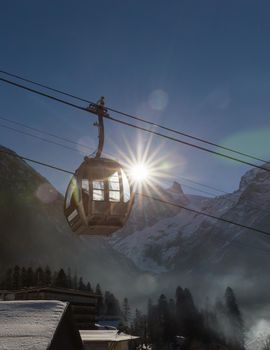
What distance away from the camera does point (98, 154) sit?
13242mm

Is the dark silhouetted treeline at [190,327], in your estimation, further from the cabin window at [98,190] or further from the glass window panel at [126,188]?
the cabin window at [98,190]

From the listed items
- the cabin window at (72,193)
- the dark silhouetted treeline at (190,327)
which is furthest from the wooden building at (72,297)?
the dark silhouetted treeline at (190,327)

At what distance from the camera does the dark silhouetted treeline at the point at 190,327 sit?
425 feet

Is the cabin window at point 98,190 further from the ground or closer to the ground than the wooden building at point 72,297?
closer to the ground

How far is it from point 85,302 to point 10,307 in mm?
56132

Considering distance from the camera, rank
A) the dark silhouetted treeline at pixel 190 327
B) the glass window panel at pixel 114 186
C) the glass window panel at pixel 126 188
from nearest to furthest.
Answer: the glass window panel at pixel 114 186 < the glass window panel at pixel 126 188 < the dark silhouetted treeline at pixel 190 327

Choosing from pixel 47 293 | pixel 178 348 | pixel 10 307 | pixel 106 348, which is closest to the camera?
pixel 10 307

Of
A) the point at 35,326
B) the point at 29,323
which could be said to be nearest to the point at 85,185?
the point at 29,323

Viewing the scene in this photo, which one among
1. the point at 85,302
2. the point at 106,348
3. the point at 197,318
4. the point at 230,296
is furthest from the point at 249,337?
the point at 106,348

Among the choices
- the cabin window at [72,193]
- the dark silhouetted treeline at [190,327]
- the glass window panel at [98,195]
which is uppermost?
the dark silhouetted treeline at [190,327]

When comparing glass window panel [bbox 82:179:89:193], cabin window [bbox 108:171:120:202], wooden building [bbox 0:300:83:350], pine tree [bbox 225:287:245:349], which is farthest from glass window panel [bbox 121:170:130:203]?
pine tree [bbox 225:287:245:349]

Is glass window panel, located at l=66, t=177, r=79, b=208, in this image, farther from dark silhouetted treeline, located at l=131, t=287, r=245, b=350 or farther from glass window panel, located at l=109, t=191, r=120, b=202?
dark silhouetted treeline, located at l=131, t=287, r=245, b=350

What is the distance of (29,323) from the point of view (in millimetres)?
7957

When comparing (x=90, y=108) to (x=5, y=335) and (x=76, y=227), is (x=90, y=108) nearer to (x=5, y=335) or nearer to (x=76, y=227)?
(x=76, y=227)
